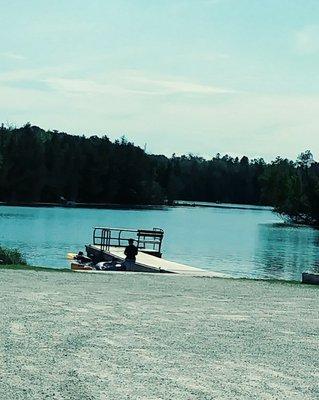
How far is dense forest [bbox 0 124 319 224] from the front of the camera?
4865 inches

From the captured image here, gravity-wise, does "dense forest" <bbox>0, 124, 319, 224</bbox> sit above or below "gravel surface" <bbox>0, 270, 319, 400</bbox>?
above

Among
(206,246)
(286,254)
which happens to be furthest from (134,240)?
(206,246)

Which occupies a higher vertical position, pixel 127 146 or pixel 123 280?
pixel 127 146

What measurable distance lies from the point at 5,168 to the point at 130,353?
121909 mm

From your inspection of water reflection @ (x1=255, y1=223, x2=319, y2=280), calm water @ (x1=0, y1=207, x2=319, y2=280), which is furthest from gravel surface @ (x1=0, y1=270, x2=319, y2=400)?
water reflection @ (x1=255, y1=223, x2=319, y2=280)

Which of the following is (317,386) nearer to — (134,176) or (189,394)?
(189,394)

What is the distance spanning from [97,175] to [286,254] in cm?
8782

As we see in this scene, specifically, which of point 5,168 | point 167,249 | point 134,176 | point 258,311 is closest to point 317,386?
point 258,311

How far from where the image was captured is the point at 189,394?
7.26 metres

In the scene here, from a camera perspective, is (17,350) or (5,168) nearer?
(17,350)

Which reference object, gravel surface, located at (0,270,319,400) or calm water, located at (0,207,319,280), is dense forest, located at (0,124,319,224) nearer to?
calm water, located at (0,207,319,280)

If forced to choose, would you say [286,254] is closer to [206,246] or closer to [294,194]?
[206,246]

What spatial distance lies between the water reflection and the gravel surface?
90.6 ft

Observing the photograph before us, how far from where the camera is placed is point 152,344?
951 centimetres
